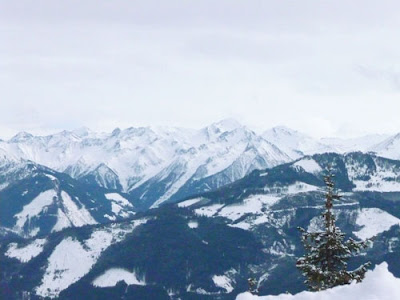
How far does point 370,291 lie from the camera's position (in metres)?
15.7

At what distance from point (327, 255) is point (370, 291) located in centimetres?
2193

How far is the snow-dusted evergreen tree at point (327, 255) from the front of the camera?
3566cm

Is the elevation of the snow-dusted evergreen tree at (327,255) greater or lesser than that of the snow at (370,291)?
lesser

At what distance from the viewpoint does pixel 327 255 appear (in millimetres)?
37219

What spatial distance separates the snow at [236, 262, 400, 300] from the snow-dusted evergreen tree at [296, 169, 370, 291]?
764 inches

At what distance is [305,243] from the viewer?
37.8 meters

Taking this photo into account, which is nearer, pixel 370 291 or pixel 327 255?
pixel 370 291

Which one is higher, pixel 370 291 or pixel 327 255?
pixel 370 291

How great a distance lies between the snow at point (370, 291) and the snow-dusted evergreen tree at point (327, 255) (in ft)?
63.6

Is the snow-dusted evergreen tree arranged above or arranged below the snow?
below

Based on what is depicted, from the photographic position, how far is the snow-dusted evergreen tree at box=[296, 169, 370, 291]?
35.7 metres

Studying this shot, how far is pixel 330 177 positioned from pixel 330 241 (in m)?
4.36

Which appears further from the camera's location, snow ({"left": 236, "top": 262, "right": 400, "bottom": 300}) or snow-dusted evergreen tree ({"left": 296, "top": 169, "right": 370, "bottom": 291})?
snow-dusted evergreen tree ({"left": 296, "top": 169, "right": 370, "bottom": 291})

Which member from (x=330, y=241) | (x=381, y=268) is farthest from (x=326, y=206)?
(x=381, y=268)
